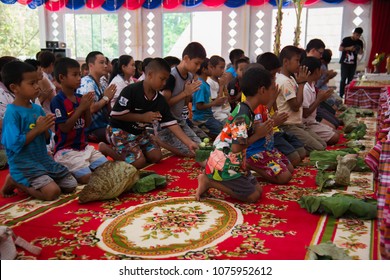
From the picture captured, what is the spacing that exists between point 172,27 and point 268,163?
9211 millimetres

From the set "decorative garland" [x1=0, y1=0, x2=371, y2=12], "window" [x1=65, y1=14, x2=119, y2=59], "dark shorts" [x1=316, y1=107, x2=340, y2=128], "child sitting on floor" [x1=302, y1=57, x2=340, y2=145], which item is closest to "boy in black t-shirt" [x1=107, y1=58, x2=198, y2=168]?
"child sitting on floor" [x1=302, y1=57, x2=340, y2=145]

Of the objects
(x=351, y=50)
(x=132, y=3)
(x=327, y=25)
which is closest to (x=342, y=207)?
(x=351, y=50)

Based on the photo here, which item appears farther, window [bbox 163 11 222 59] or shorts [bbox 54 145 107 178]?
window [bbox 163 11 222 59]

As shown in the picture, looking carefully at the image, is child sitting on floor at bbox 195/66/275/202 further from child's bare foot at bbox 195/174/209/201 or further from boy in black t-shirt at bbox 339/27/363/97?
boy in black t-shirt at bbox 339/27/363/97

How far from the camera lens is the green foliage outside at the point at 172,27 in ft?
36.9

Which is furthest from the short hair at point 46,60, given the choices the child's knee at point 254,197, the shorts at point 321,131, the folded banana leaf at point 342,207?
the folded banana leaf at point 342,207

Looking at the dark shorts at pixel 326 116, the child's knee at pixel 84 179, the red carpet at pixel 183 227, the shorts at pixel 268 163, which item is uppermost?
the dark shorts at pixel 326 116

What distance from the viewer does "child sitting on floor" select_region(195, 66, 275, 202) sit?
2.39 meters

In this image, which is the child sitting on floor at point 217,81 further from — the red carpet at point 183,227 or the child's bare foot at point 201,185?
the child's bare foot at point 201,185

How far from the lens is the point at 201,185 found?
2.51 meters

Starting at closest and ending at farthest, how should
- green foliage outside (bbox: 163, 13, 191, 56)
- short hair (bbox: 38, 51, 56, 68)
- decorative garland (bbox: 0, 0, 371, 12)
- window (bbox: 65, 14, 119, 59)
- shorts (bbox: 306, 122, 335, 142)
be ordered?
shorts (bbox: 306, 122, 335, 142) → short hair (bbox: 38, 51, 56, 68) → decorative garland (bbox: 0, 0, 371, 12) → green foliage outside (bbox: 163, 13, 191, 56) → window (bbox: 65, 14, 119, 59)

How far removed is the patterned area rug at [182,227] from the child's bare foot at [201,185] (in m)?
0.05

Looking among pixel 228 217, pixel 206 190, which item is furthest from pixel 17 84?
pixel 228 217
